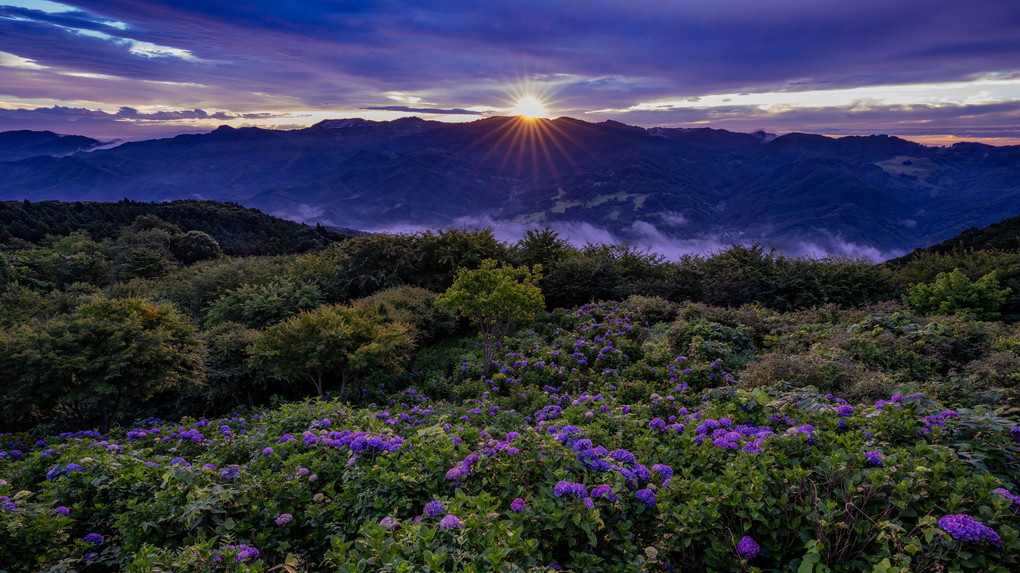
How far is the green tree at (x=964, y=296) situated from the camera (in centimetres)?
1041

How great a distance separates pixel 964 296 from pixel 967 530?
12304mm

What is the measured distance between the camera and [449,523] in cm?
256

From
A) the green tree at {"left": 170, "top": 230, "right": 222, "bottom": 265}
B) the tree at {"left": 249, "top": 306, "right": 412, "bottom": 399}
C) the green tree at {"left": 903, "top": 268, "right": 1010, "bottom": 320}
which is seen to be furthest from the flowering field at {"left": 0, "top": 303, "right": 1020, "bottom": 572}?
the green tree at {"left": 170, "top": 230, "right": 222, "bottom": 265}

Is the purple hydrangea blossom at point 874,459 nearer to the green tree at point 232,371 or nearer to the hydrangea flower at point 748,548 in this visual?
the hydrangea flower at point 748,548

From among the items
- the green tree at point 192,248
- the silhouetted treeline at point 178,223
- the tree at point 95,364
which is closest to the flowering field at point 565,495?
the tree at point 95,364

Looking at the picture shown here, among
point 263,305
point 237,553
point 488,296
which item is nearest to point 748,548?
point 237,553

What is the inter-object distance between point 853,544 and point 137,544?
15.8ft

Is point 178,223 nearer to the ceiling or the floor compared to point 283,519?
nearer to the floor

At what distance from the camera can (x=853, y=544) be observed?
2.43 m

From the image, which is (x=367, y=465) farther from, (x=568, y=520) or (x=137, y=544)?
(x=568, y=520)

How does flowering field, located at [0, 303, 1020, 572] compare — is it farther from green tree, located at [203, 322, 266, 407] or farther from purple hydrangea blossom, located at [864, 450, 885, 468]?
green tree, located at [203, 322, 266, 407]

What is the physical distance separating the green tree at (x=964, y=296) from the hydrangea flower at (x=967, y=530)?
1164 centimetres

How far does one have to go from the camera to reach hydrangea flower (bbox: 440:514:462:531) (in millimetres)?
2557

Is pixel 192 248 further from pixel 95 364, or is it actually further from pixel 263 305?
pixel 95 364
